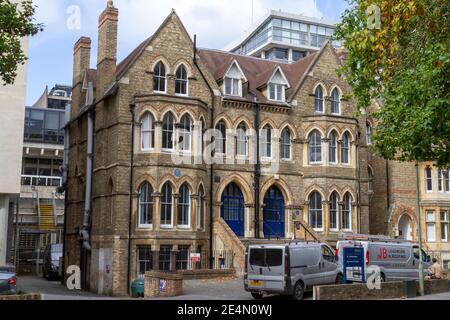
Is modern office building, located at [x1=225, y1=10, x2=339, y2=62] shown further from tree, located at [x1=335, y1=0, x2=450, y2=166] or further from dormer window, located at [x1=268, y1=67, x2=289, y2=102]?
tree, located at [x1=335, y1=0, x2=450, y2=166]

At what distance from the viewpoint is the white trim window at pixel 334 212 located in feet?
115

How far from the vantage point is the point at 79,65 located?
3906 centimetres

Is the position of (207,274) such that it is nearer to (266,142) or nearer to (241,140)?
(241,140)

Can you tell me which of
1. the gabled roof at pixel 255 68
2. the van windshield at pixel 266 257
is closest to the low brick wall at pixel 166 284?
the van windshield at pixel 266 257

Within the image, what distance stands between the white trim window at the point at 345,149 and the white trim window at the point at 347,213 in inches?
79.2

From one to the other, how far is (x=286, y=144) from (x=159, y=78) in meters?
8.47

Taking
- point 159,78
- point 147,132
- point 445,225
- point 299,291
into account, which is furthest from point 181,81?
point 445,225

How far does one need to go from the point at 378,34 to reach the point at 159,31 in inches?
632

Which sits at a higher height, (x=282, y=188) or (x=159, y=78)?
(x=159, y=78)

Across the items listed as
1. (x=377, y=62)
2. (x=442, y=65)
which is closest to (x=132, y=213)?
(x=377, y=62)

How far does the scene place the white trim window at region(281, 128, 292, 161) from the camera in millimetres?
35094

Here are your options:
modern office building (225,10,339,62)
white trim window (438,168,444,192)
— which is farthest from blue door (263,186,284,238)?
modern office building (225,10,339,62)

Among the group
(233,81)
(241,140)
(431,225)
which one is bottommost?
(431,225)

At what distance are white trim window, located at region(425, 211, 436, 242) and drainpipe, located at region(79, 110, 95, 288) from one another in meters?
22.3
